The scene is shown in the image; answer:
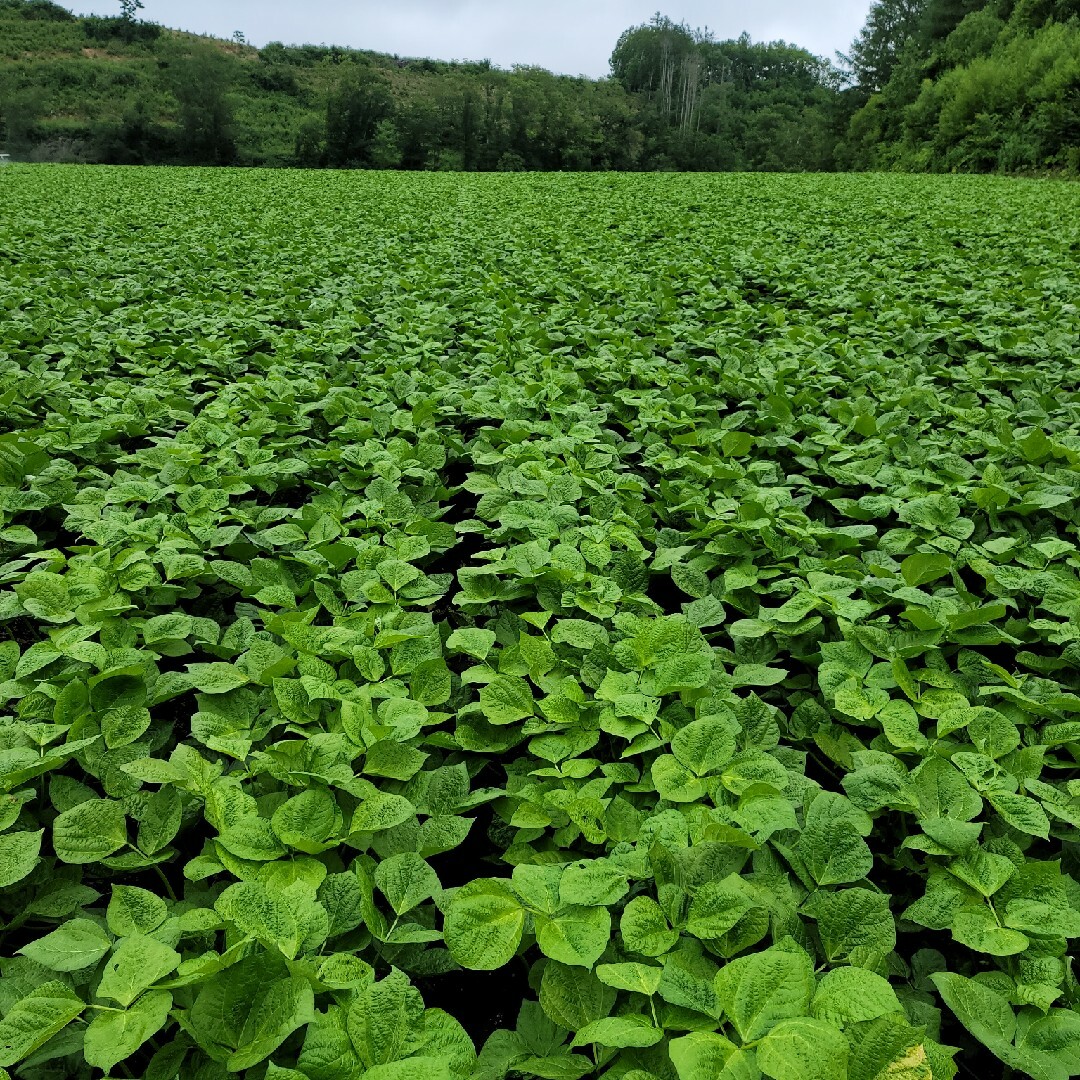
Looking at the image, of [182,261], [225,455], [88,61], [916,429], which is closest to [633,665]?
[225,455]

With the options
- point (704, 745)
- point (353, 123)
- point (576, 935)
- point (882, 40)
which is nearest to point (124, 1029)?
point (576, 935)

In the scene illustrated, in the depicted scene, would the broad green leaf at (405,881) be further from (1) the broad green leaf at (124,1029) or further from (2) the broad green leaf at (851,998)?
(2) the broad green leaf at (851,998)

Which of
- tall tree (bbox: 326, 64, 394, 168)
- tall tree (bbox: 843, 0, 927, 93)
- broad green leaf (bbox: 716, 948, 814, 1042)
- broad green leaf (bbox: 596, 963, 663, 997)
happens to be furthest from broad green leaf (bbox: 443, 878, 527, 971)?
tall tree (bbox: 843, 0, 927, 93)

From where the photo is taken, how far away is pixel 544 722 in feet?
4.33

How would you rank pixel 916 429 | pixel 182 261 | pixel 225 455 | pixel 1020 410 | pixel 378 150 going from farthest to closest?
A: pixel 378 150
pixel 182 261
pixel 1020 410
pixel 916 429
pixel 225 455

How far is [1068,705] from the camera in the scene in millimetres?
1309

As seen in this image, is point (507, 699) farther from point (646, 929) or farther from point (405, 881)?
point (646, 929)

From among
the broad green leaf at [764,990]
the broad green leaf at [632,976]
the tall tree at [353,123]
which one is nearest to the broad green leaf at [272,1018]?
the broad green leaf at [632,976]

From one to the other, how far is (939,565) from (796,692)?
0.49 meters

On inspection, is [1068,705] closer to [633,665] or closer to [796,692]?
[796,692]

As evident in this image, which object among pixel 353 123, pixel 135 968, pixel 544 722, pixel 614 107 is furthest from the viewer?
pixel 614 107

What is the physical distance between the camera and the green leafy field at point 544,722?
2.75 ft

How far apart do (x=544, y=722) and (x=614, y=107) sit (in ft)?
136

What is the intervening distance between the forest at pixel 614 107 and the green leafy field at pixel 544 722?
69.0 ft
